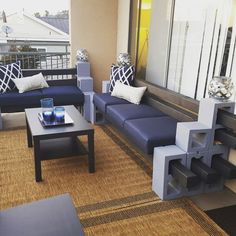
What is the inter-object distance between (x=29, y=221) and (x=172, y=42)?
268 centimetres

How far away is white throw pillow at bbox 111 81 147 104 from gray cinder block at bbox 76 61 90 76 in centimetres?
86

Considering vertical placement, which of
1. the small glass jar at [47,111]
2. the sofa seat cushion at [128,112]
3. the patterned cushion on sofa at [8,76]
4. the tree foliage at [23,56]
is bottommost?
the sofa seat cushion at [128,112]

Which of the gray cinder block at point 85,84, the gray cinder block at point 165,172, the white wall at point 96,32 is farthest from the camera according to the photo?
the white wall at point 96,32

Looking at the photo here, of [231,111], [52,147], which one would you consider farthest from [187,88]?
[52,147]

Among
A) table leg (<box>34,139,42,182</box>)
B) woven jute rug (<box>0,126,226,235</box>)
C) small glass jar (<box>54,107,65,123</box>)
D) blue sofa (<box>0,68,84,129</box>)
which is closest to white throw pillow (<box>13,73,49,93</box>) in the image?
blue sofa (<box>0,68,84,129</box>)

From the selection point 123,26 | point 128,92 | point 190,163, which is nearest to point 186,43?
point 128,92

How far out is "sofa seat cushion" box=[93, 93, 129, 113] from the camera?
341 centimetres

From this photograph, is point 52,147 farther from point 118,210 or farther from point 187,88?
point 187,88

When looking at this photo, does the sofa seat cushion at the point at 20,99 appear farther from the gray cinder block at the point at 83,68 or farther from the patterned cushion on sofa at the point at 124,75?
the patterned cushion on sofa at the point at 124,75

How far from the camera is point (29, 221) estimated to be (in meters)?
1.28

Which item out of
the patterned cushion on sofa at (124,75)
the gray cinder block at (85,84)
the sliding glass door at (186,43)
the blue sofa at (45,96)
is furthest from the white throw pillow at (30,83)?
the sliding glass door at (186,43)

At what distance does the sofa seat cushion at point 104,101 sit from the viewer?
3.41 m

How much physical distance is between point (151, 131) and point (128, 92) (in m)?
1.11

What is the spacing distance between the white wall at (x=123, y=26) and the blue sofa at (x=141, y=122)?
122 cm
